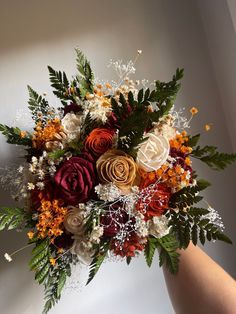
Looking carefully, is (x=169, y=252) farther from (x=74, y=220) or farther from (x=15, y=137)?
(x=15, y=137)

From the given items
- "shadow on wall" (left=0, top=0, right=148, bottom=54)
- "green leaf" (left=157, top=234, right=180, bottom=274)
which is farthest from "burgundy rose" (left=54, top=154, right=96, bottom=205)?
"shadow on wall" (left=0, top=0, right=148, bottom=54)

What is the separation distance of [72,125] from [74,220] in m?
0.25

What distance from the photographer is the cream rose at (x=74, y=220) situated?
87cm

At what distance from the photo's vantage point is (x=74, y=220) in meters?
0.88

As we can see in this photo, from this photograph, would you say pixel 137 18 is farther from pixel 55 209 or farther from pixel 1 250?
pixel 1 250

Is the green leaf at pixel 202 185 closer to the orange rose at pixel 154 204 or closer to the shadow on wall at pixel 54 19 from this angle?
the orange rose at pixel 154 204

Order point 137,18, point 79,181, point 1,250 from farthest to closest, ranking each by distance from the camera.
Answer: point 137,18 → point 1,250 → point 79,181

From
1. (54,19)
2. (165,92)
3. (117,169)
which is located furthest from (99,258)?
(54,19)

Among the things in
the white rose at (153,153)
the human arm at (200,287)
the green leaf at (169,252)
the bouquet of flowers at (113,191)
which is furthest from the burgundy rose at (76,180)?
the human arm at (200,287)

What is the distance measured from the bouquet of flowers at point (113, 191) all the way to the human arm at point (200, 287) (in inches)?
3.1

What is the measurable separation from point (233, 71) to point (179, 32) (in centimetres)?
25

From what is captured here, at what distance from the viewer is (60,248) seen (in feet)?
2.99

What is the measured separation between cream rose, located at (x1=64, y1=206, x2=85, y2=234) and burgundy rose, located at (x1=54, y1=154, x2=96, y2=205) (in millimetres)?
21

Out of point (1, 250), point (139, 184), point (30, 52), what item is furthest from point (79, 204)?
point (30, 52)
